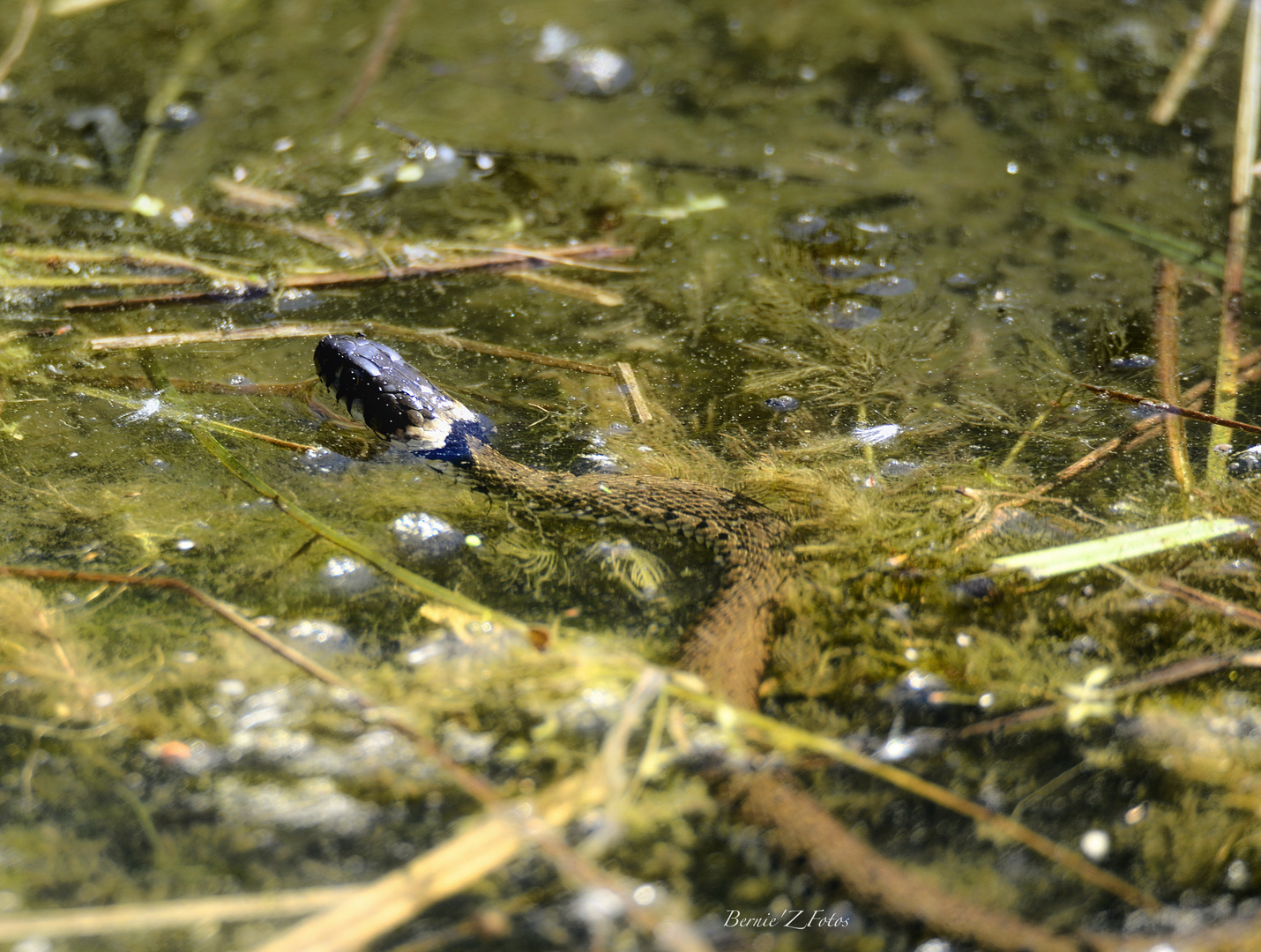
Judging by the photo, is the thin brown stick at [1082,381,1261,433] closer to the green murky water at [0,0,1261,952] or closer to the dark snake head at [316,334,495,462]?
the green murky water at [0,0,1261,952]

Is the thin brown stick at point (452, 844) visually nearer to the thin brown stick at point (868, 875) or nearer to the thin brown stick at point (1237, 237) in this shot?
the thin brown stick at point (868, 875)

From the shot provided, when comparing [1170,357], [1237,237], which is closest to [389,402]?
[1170,357]

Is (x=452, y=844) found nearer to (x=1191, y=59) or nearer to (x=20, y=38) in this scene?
(x=20, y=38)

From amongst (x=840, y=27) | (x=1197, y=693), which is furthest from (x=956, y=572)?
(x=840, y=27)

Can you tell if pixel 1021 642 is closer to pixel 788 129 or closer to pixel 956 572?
pixel 956 572

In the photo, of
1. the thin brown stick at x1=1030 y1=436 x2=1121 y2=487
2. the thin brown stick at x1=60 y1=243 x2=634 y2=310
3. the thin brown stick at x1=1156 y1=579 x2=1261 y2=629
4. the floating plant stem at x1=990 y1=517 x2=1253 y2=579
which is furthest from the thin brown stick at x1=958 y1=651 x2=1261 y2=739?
the thin brown stick at x1=60 y1=243 x2=634 y2=310

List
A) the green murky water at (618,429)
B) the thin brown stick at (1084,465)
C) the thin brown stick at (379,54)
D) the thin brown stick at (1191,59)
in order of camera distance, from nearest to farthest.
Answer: the green murky water at (618,429), the thin brown stick at (1084,465), the thin brown stick at (1191,59), the thin brown stick at (379,54)

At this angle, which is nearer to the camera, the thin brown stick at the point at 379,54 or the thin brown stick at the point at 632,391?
the thin brown stick at the point at 632,391

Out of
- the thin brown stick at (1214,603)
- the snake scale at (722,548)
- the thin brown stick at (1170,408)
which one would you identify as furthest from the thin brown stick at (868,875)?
the thin brown stick at (1170,408)
